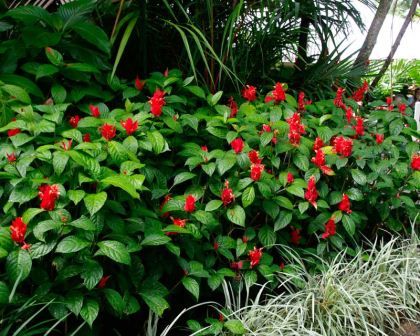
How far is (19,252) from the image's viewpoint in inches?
59.2

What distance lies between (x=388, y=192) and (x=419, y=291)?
493 millimetres

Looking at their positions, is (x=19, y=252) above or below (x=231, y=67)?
below

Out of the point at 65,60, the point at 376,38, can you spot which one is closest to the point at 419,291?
the point at 65,60

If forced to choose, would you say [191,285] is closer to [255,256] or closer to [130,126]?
[255,256]

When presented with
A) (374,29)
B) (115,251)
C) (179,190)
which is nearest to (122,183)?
(115,251)

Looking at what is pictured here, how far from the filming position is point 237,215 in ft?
6.57

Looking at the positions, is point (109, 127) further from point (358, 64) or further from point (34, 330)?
point (358, 64)

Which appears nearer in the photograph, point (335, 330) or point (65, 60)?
point (335, 330)

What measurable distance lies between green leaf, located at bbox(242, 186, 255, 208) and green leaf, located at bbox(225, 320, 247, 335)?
45cm

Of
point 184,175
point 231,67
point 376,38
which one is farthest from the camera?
point 376,38

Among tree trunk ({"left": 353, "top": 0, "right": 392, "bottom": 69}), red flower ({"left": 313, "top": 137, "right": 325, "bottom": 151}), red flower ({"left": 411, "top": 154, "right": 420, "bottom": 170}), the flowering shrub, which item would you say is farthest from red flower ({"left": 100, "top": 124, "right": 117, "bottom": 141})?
tree trunk ({"left": 353, "top": 0, "right": 392, "bottom": 69})

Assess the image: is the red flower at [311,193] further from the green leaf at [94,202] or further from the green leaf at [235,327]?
the green leaf at [94,202]

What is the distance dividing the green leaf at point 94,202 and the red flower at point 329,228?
1101 millimetres

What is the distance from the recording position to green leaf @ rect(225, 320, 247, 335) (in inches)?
71.4
